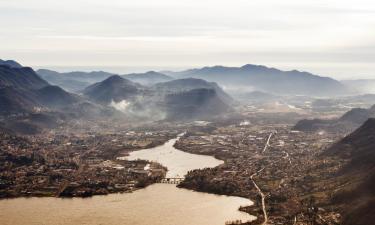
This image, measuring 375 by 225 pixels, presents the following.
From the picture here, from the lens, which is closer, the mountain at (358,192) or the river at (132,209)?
the mountain at (358,192)

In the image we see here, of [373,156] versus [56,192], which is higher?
[373,156]

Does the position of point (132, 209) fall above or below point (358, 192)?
below

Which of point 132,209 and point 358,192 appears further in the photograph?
point 132,209

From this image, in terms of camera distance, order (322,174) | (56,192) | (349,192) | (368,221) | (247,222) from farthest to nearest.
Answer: (322,174) < (56,192) < (349,192) < (247,222) < (368,221)

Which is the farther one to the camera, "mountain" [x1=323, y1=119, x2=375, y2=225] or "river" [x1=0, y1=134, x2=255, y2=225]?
"river" [x1=0, y1=134, x2=255, y2=225]

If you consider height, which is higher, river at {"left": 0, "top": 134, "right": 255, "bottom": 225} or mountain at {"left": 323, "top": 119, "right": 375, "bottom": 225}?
mountain at {"left": 323, "top": 119, "right": 375, "bottom": 225}

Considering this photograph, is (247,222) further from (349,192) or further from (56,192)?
(56,192)

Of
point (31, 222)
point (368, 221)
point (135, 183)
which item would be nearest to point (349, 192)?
point (368, 221)

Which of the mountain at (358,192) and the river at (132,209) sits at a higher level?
the mountain at (358,192)
